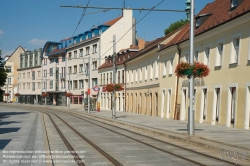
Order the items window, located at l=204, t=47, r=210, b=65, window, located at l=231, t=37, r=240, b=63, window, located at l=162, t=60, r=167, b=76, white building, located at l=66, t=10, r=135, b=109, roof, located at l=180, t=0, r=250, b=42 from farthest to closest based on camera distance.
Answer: white building, located at l=66, t=10, r=135, b=109, window, located at l=162, t=60, r=167, b=76, window, located at l=204, t=47, r=210, b=65, window, located at l=231, t=37, r=240, b=63, roof, located at l=180, t=0, r=250, b=42

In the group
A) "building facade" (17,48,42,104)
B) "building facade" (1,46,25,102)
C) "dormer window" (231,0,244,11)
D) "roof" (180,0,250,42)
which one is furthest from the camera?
"building facade" (1,46,25,102)

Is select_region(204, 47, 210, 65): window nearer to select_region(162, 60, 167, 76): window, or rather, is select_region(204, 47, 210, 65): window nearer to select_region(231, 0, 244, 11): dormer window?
select_region(231, 0, 244, 11): dormer window

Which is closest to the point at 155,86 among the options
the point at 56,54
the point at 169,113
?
the point at 169,113

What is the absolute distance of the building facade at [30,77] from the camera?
104 metres

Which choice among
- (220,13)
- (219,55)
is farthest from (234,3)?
(219,55)

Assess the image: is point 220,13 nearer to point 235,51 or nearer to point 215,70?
point 215,70

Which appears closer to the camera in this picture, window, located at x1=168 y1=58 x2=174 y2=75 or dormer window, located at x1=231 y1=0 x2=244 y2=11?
dormer window, located at x1=231 y1=0 x2=244 y2=11

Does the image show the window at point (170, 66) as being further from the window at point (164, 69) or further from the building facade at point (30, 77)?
the building facade at point (30, 77)

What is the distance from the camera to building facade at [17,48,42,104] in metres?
104

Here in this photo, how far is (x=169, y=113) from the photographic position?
3712 cm

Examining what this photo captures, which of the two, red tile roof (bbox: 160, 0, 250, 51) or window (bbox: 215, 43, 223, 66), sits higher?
red tile roof (bbox: 160, 0, 250, 51)

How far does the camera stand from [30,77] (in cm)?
10800

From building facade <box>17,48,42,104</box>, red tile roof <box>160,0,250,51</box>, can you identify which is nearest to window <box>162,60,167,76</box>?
red tile roof <box>160,0,250,51</box>

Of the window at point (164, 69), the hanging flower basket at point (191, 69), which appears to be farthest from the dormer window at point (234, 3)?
the window at point (164, 69)
